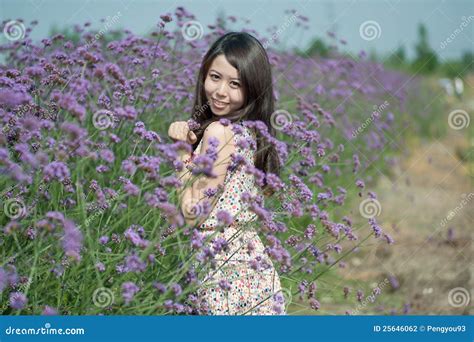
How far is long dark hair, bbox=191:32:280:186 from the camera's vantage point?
2.85m

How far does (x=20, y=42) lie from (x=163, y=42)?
85 cm

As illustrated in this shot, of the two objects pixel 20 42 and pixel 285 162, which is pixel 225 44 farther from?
pixel 20 42

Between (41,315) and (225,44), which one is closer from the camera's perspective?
(41,315)

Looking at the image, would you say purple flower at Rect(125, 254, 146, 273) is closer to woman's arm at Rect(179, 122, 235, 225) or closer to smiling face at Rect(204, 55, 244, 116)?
woman's arm at Rect(179, 122, 235, 225)

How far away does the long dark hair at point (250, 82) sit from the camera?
9.36ft

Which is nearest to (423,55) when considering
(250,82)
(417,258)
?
(417,258)

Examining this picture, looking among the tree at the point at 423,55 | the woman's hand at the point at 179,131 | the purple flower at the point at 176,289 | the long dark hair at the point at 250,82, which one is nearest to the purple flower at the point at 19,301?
the purple flower at the point at 176,289

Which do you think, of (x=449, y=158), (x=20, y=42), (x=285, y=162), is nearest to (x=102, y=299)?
(x=285, y=162)

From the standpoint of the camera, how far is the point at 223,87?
283 cm

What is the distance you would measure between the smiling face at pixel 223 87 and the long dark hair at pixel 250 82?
0.07 ft

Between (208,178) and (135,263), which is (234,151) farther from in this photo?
(135,263)

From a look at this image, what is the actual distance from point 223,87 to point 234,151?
27 centimetres

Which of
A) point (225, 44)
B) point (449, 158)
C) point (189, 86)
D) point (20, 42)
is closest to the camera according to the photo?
point (225, 44)

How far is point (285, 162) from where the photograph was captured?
3.06m
